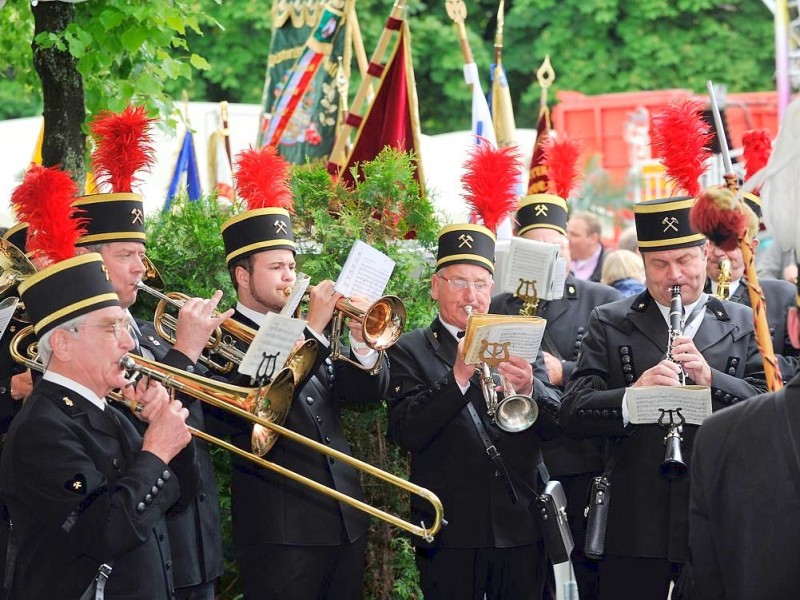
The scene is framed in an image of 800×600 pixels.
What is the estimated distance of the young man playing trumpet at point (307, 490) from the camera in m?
5.97

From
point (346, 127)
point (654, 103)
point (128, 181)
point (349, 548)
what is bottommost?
point (349, 548)

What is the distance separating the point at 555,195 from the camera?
27.4 ft

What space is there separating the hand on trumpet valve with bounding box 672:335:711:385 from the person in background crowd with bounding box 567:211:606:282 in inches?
238

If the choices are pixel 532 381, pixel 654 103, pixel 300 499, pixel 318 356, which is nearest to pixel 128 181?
pixel 318 356

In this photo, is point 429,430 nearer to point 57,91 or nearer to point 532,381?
point 532,381

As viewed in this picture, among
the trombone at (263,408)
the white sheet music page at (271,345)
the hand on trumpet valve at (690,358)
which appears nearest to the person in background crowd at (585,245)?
the hand on trumpet valve at (690,358)

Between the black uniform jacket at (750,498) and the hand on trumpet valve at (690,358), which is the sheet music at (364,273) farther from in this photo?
the black uniform jacket at (750,498)

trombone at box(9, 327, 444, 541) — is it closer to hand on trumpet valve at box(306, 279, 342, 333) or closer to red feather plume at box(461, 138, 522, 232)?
hand on trumpet valve at box(306, 279, 342, 333)

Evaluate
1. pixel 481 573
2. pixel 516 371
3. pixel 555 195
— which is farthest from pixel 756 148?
pixel 481 573

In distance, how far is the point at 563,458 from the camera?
6.96m

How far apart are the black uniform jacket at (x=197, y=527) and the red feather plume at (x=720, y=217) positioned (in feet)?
7.80

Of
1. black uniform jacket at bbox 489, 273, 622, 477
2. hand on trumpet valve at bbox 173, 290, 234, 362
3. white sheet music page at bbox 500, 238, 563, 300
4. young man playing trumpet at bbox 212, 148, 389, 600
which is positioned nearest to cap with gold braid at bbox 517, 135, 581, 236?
black uniform jacket at bbox 489, 273, 622, 477

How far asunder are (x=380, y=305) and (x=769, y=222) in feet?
8.55

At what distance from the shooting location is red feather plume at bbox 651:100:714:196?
6363 millimetres
